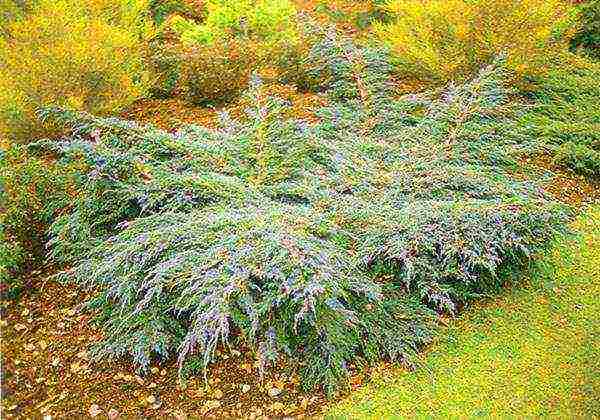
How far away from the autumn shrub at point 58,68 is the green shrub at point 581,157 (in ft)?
11.5

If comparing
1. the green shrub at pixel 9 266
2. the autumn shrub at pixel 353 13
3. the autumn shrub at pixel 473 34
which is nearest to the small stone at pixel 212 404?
the green shrub at pixel 9 266

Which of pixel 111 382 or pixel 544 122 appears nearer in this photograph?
pixel 111 382

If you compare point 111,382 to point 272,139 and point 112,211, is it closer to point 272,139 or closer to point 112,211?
point 112,211

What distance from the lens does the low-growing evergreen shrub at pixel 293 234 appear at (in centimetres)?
304

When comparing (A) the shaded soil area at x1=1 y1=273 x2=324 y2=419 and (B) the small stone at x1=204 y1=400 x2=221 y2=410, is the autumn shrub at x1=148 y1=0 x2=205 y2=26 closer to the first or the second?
(A) the shaded soil area at x1=1 y1=273 x2=324 y2=419

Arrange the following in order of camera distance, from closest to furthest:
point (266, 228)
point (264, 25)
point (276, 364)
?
1. point (266, 228)
2. point (276, 364)
3. point (264, 25)

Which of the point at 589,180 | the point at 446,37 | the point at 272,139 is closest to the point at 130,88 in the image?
the point at 272,139

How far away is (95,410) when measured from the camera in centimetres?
310

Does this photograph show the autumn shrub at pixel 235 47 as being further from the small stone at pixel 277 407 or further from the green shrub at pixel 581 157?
the small stone at pixel 277 407

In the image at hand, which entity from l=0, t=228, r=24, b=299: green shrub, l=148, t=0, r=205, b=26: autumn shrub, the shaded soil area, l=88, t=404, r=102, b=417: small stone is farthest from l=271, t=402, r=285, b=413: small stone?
l=148, t=0, r=205, b=26: autumn shrub

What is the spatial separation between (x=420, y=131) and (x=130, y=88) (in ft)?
7.97

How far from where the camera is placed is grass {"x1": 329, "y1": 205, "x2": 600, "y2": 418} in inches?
120

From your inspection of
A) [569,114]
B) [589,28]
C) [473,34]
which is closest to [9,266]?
[473,34]

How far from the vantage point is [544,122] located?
5160 millimetres
